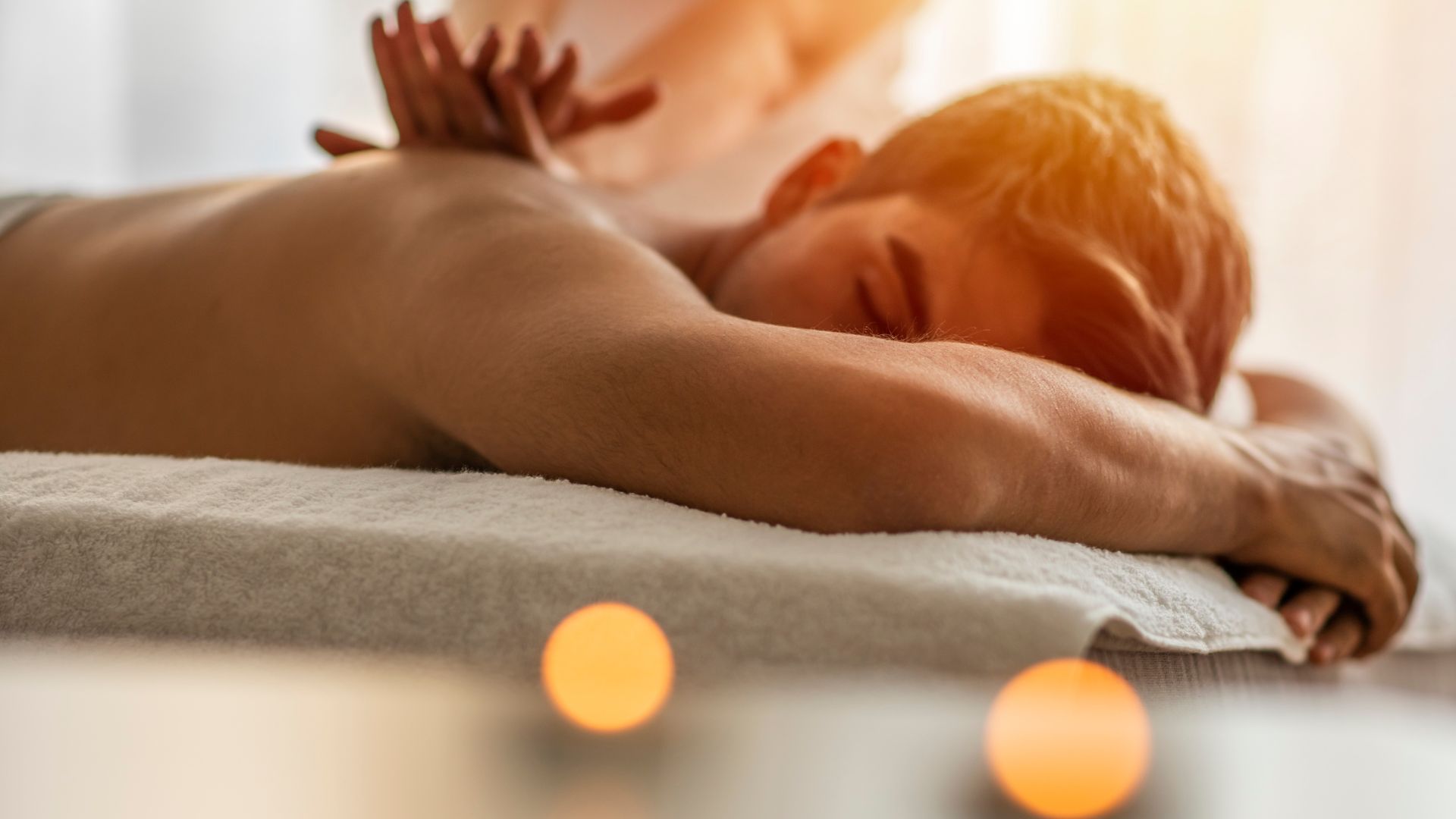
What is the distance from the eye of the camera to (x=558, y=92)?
1032mm

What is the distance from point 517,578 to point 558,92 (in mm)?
666

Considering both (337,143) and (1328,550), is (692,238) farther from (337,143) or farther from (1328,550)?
(1328,550)

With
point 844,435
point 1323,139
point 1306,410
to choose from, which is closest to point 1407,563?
point 1306,410

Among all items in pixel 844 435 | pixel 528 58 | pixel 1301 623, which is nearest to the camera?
pixel 844 435

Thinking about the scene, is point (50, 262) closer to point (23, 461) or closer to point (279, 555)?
point (23, 461)

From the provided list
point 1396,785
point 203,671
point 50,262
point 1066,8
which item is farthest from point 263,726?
point 1066,8

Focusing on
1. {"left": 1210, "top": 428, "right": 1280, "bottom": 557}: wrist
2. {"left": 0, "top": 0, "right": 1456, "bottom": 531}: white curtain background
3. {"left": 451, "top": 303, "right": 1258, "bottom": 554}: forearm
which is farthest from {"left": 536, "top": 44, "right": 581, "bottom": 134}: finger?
{"left": 0, "top": 0, "right": 1456, "bottom": 531}: white curtain background

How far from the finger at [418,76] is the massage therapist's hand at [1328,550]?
0.66 metres

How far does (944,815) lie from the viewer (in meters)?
0.36

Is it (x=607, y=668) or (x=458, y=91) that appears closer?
(x=607, y=668)

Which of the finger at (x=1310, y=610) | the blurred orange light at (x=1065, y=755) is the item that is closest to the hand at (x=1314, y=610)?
the finger at (x=1310, y=610)

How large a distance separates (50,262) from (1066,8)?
1.81m

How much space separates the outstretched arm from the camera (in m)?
0.52

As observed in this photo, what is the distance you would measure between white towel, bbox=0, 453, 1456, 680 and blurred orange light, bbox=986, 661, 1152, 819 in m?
0.03
